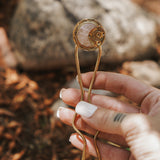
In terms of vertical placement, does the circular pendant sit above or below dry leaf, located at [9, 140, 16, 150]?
above

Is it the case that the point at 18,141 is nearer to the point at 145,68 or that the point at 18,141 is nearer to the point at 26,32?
the point at 26,32

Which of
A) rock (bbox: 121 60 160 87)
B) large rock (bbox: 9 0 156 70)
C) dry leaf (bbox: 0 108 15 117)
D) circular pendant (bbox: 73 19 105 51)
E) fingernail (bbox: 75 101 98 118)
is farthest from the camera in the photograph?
rock (bbox: 121 60 160 87)

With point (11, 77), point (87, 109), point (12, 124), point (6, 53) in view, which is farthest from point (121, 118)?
point (6, 53)

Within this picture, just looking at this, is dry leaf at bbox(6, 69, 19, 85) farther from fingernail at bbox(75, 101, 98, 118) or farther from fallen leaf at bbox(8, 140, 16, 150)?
fingernail at bbox(75, 101, 98, 118)

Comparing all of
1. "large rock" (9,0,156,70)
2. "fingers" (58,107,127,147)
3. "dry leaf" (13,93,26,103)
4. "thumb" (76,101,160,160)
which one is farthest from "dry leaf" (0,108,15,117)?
"thumb" (76,101,160,160)

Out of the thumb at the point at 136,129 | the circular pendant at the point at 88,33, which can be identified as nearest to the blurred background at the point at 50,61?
the circular pendant at the point at 88,33

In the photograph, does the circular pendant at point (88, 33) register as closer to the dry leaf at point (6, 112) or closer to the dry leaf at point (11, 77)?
the dry leaf at point (6, 112)

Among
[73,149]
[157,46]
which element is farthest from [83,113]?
[157,46]
